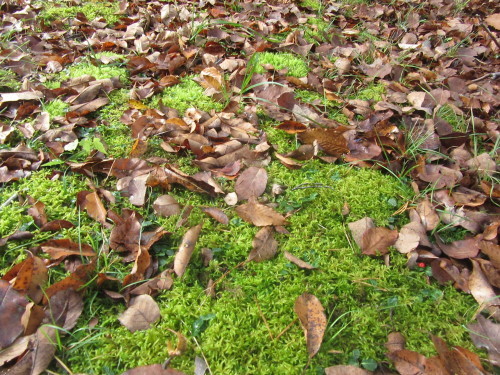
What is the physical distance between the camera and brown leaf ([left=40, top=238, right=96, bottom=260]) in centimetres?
147

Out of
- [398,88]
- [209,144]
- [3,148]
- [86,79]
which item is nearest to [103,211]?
[209,144]

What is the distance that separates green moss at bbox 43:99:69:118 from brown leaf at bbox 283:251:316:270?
1775mm

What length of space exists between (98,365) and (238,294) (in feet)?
1.83

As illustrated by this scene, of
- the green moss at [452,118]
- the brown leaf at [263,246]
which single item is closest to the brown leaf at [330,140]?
the brown leaf at [263,246]

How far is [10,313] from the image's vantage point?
4.14 feet

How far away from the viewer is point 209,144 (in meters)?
2.07

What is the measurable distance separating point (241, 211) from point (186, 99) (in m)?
1.16

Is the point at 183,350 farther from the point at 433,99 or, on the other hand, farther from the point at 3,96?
the point at 433,99

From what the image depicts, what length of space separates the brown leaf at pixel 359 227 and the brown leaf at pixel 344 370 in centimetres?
58

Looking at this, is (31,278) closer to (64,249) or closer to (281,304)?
(64,249)

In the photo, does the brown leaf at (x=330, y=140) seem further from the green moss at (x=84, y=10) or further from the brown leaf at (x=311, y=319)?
the green moss at (x=84, y=10)

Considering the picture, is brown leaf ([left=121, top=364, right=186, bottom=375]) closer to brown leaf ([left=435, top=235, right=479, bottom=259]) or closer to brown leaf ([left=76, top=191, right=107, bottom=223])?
brown leaf ([left=76, top=191, right=107, bottom=223])

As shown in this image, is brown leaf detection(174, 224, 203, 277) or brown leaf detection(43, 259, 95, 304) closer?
brown leaf detection(43, 259, 95, 304)

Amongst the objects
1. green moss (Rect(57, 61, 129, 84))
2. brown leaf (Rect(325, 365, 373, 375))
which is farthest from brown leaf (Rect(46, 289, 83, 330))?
green moss (Rect(57, 61, 129, 84))
